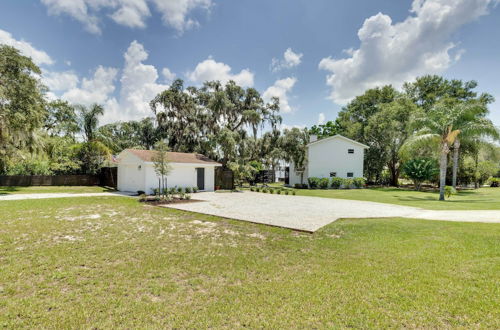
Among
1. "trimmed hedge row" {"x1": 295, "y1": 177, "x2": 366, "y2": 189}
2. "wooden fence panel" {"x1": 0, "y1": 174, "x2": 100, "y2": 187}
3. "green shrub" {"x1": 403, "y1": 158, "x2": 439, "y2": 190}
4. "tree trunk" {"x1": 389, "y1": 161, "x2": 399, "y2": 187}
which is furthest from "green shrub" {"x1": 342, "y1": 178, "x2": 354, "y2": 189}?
"wooden fence panel" {"x1": 0, "y1": 174, "x2": 100, "y2": 187}

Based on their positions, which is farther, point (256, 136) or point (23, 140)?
point (256, 136)

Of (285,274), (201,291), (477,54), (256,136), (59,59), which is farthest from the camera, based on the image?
(256,136)

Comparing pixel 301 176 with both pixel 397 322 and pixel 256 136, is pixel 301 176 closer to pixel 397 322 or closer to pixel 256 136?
pixel 256 136

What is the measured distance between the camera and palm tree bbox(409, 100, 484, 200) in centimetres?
1543

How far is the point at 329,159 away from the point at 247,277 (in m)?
23.6

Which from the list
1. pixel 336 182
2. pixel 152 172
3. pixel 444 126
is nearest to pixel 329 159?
pixel 336 182

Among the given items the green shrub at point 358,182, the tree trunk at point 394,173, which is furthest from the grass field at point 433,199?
the tree trunk at point 394,173

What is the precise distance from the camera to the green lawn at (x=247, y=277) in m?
2.63

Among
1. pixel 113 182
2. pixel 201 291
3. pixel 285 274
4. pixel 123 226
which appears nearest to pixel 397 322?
pixel 285 274

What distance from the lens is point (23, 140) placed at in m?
16.4

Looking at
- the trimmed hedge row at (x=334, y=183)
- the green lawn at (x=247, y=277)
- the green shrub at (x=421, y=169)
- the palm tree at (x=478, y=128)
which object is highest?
the palm tree at (x=478, y=128)

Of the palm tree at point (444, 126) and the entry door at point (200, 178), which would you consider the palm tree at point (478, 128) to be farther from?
the entry door at point (200, 178)

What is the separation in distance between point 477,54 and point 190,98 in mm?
24556

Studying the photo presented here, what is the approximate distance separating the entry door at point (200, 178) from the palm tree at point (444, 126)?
1623cm
